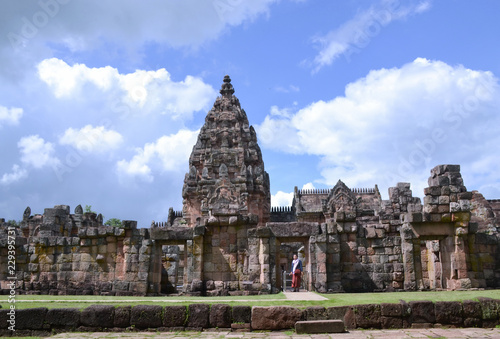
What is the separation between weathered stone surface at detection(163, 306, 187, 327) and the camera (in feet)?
27.3

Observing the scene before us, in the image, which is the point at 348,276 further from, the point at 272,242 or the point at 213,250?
the point at 213,250

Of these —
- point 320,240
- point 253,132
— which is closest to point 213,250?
point 320,240

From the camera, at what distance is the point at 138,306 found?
8.52m

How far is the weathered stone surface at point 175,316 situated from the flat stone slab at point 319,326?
7.38 ft

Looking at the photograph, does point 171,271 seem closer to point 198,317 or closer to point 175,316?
point 175,316

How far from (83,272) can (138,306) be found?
10031 millimetres

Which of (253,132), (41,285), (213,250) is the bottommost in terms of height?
(41,285)

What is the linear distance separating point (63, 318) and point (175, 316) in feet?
7.59

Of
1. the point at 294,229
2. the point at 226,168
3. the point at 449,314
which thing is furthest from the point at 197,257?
the point at 226,168

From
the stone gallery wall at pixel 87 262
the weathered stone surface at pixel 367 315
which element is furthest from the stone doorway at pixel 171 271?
the weathered stone surface at pixel 367 315

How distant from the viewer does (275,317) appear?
809 cm

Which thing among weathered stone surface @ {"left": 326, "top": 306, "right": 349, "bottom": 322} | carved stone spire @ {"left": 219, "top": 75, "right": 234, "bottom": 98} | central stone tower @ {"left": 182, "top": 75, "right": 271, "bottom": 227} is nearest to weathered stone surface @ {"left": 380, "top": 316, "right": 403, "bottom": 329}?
weathered stone surface @ {"left": 326, "top": 306, "right": 349, "bottom": 322}

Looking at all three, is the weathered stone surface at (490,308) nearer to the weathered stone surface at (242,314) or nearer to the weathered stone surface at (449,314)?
the weathered stone surface at (449,314)

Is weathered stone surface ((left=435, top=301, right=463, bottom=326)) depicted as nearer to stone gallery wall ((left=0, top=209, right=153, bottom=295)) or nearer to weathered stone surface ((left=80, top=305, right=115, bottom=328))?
weathered stone surface ((left=80, top=305, right=115, bottom=328))
